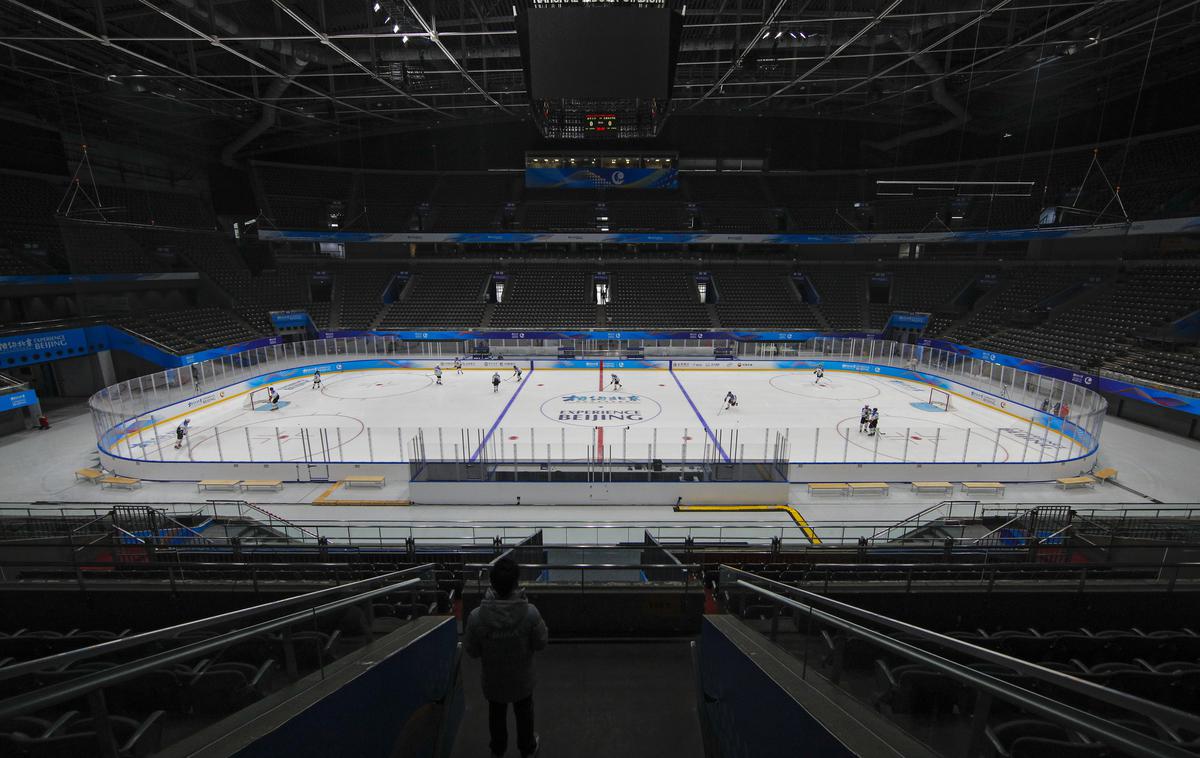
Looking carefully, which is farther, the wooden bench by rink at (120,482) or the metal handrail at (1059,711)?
the wooden bench by rink at (120,482)

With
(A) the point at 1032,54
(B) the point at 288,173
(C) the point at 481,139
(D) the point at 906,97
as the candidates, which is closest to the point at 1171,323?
(A) the point at 1032,54

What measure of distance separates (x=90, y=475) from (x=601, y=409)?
17.2 metres

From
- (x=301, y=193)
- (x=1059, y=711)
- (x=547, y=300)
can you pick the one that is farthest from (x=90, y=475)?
(x=301, y=193)

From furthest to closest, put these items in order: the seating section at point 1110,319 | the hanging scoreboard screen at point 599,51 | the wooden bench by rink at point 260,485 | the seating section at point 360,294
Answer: the seating section at point 360,294 < the seating section at point 1110,319 < the wooden bench by rink at point 260,485 < the hanging scoreboard screen at point 599,51

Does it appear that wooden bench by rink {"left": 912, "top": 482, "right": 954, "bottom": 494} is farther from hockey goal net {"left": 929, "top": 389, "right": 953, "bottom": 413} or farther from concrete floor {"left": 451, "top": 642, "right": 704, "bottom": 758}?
concrete floor {"left": 451, "top": 642, "right": 704, "bottom": 758}

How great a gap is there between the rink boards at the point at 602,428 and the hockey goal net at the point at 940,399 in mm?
355

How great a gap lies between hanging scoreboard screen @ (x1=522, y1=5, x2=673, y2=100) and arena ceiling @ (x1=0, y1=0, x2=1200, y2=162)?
6.43 metres

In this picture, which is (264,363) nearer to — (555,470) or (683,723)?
(555,470)

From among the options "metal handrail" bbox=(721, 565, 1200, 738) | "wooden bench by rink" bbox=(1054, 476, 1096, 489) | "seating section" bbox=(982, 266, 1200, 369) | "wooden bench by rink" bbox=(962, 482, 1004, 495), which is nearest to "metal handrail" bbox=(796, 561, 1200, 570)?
"metal handrail" bbox=(721, 565, 1200, 738)

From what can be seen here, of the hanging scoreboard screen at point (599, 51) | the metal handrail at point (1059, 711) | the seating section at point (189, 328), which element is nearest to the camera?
the metal handrail at point (1059, 711)

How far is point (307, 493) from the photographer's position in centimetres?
1603

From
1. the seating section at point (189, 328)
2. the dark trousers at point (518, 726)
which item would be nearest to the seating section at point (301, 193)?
the seating section at point (189, 328)

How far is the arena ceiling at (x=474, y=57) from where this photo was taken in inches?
744

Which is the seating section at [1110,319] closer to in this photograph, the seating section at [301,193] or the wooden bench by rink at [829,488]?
the wooden bench by rink at [829,488]
